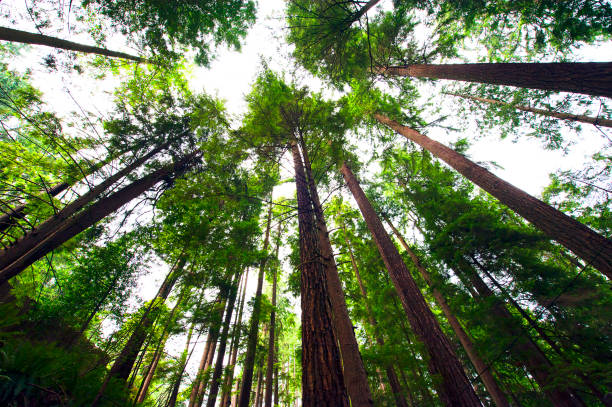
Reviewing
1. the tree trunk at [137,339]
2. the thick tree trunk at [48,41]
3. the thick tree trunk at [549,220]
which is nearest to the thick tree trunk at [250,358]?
the tree trunk at [137,339]

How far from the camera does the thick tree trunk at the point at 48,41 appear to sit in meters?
4.61

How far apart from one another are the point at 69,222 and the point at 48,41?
4962mm

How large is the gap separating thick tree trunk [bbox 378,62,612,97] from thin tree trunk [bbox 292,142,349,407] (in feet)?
18.7

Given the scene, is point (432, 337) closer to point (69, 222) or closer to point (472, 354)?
point (472, 354)

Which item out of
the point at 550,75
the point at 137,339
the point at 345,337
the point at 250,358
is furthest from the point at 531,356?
the point at 137,339

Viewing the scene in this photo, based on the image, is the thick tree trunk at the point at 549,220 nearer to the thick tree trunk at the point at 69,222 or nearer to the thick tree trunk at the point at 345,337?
the thick tree trunk at the point at 345,337

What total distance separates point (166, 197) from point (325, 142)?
412 centimetres

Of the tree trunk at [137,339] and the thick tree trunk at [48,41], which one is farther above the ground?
the thick tree trunk at [48,41]

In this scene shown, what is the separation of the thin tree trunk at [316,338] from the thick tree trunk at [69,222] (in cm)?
421

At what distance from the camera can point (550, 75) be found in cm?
413

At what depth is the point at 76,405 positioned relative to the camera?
50.6 inches

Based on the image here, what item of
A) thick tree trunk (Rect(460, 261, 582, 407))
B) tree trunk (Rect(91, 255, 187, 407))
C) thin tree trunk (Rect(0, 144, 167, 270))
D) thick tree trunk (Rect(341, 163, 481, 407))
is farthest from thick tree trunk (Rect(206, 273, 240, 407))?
thick tree trunk (Rect(460, 261, 582, 407))

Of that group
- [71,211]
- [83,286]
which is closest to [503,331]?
[71,211]

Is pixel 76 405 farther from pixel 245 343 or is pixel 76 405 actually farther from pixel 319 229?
pixel 245 343
